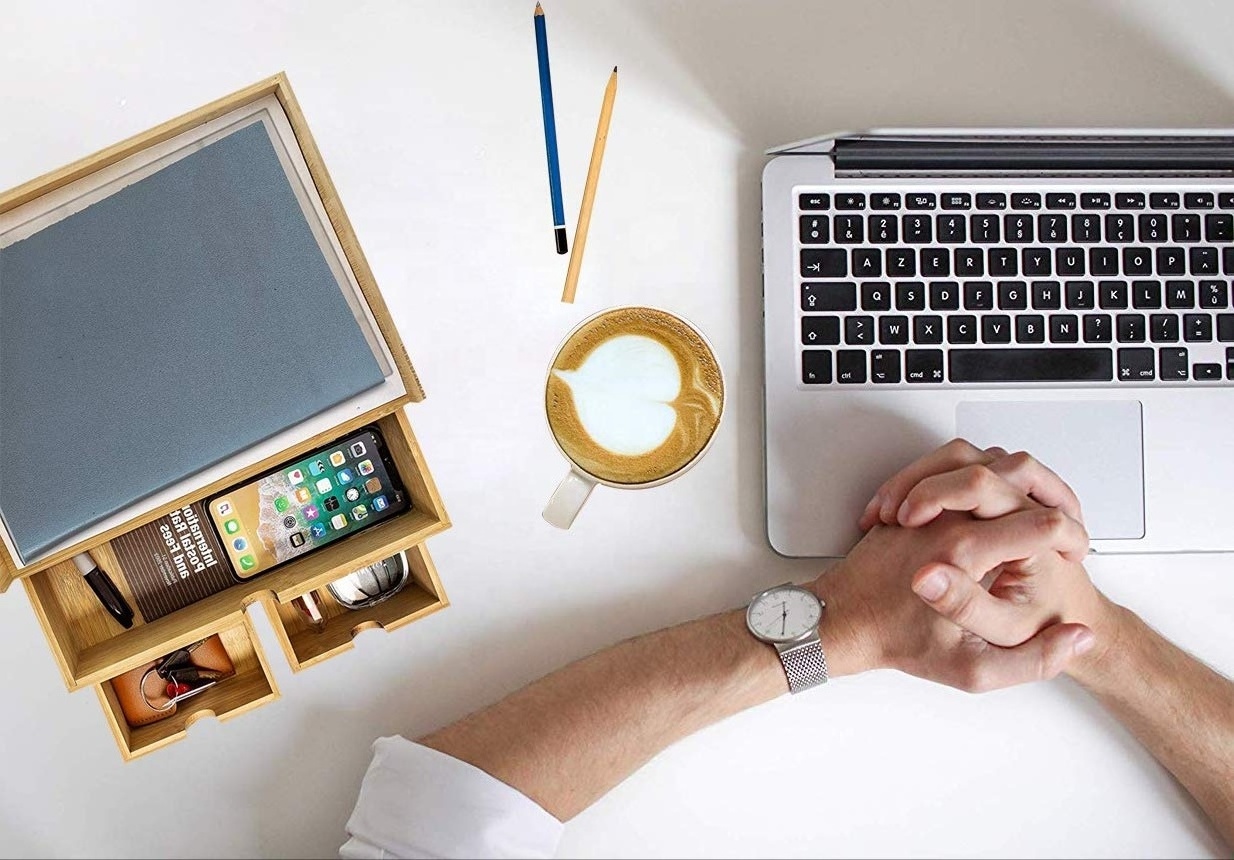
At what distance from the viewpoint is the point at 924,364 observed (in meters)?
0.80

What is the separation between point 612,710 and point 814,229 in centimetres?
46

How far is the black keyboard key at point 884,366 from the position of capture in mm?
803

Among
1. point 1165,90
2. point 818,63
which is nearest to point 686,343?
point 818,63

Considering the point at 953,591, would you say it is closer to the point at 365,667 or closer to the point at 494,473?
the point at 494,473

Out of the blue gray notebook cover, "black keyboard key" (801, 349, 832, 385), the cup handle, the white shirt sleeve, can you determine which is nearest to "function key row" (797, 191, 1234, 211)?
"black keyboard key" (801, 349, 832, 385)

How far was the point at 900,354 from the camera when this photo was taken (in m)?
0.80

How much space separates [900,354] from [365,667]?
0.56 meters

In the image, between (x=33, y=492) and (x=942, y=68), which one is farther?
(x=942, y=68)

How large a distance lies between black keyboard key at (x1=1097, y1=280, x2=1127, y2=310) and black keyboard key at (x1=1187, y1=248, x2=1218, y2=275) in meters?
0.06

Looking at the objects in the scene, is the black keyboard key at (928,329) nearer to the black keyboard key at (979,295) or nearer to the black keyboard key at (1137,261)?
the black keyboard key at (979,295)

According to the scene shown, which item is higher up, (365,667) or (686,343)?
(686,343)

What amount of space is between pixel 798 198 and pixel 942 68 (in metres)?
0.20

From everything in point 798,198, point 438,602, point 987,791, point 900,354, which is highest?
point 798,198

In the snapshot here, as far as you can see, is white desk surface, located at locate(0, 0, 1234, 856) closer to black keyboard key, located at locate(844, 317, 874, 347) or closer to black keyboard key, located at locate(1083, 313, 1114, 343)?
black keyboard key, located at locate(844, 317, 874, 347)
